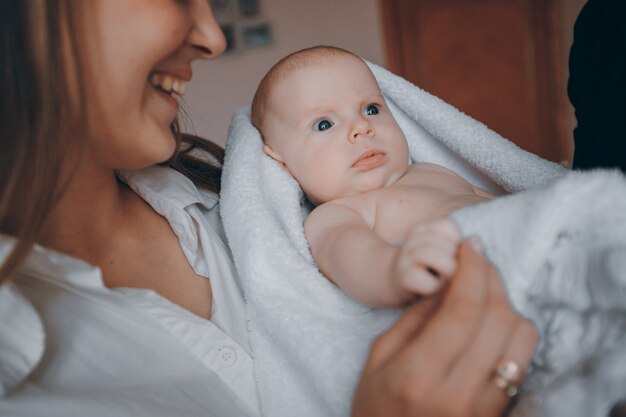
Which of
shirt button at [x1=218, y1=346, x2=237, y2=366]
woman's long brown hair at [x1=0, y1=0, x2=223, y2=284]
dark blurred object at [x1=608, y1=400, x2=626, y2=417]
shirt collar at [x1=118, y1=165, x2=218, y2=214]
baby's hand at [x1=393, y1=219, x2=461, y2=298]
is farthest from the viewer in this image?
shirt collar at [x1=118, y1=165, x2=218, y2=214]

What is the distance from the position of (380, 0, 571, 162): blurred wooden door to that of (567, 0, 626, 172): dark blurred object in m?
2.87

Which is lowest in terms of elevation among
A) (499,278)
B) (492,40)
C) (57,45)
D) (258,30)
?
(492,40)

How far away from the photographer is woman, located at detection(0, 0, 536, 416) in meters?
0.57

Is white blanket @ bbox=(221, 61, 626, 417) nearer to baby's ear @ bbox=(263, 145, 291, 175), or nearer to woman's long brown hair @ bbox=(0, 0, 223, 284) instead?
baby's ear @ bbox=(263, 145, 291, 175)

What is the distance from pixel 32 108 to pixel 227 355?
452 millimetres

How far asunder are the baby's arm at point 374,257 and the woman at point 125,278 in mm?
31

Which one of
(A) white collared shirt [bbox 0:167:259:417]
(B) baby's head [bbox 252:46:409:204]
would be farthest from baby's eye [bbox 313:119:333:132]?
(A) white collared shirt [bbox 0:167:259:417]

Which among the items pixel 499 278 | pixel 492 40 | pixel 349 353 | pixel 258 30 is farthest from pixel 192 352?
pixel 492 40

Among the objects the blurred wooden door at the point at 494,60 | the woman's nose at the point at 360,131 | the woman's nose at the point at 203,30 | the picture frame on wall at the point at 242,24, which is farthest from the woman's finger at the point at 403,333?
the blurred wooden door at the point at 494,60

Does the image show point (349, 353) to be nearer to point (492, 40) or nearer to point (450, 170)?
point (450, 170)

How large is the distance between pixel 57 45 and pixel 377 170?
574 millimetres

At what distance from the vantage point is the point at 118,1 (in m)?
0.73

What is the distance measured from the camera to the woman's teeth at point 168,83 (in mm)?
853

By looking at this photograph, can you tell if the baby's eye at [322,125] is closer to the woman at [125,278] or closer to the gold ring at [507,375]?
the woman at [125,278]
